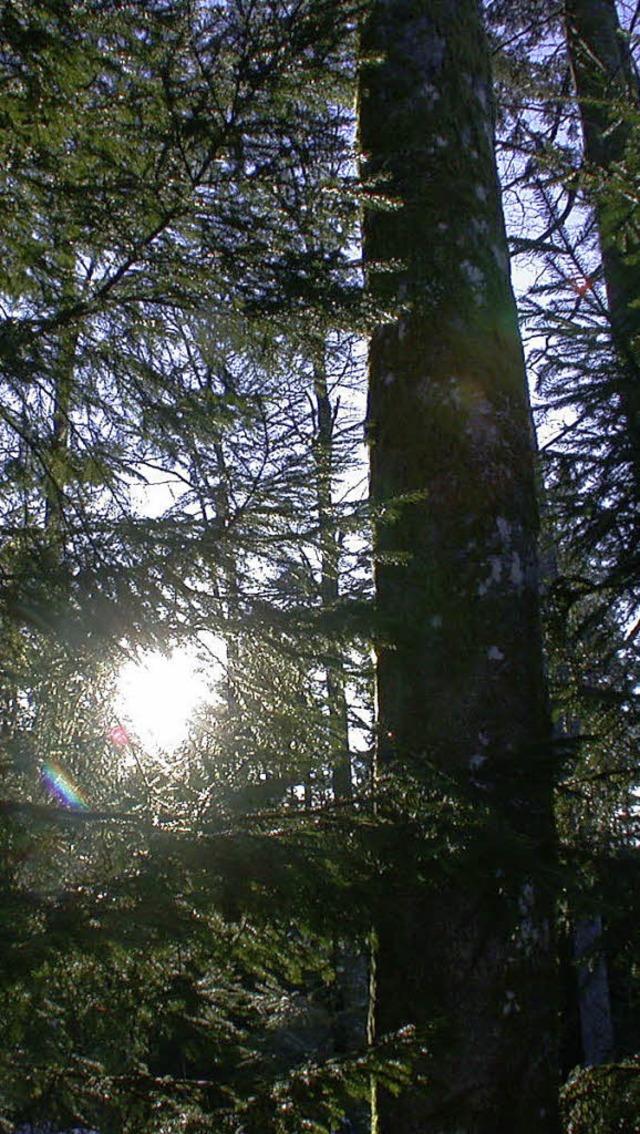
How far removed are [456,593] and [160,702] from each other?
1110 mm

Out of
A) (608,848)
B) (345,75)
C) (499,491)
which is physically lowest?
(608,848)

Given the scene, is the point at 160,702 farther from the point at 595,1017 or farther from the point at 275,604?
the point at 595,1017

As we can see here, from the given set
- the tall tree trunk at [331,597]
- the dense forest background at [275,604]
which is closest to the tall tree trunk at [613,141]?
the dense forest background at [275,604]

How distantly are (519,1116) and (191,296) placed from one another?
3065 mm

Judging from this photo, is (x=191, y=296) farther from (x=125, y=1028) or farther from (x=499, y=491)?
(x=125, y=1028)

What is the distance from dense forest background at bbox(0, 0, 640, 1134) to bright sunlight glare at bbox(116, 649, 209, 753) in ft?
0.05

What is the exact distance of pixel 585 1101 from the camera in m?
3.51

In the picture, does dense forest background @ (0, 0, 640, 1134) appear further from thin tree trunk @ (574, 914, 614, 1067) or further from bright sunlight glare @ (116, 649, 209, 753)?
thin tree trunk @ (574, 914, 614, 1067)

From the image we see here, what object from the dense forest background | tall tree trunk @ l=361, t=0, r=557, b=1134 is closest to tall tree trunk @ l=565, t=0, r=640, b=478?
the dense forest background

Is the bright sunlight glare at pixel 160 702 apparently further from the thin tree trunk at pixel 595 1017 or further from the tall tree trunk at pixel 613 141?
the thin tree trunk at pixel 595 1017

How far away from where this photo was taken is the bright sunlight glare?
123 inches

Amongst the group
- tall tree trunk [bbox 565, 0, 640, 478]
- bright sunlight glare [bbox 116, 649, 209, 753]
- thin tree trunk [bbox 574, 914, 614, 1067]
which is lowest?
thin tree trunk [bbox 574, 914, 614, 1067]

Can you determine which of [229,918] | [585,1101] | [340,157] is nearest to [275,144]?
[340,157]

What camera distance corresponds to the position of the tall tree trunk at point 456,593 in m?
2.84
